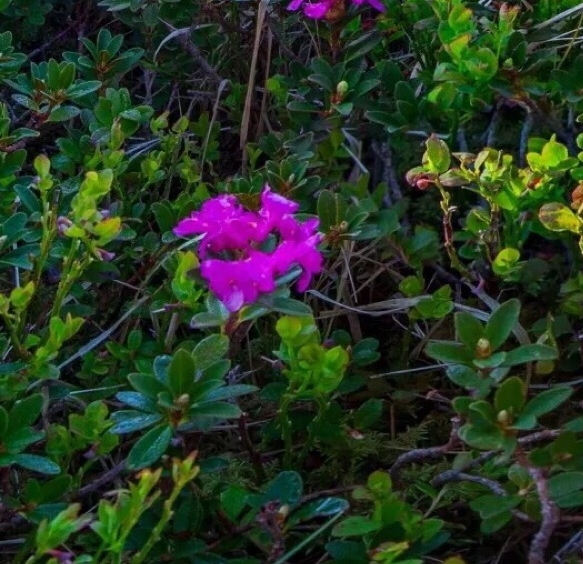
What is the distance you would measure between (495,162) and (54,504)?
822 mm

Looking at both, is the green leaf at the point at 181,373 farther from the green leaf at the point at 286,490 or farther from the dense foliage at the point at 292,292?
the green leaf at the point at 286,490

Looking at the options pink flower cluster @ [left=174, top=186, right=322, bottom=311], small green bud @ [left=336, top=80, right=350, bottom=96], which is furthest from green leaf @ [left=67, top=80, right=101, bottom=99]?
pink flower cluster @ [left=174, top=186, right=322, bottom=311]

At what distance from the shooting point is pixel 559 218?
1.37m

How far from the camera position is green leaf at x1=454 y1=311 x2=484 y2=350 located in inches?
43.8

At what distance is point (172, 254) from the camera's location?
4.75ft

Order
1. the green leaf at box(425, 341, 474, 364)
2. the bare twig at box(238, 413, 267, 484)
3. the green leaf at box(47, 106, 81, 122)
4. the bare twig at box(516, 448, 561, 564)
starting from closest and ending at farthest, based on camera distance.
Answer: the bare twig at box(516, 448, 561, 564) → the green leaf at box(425, 341, 474, 364) → the bare twig at box(238, 413, 267, 484) → the green leaf at box(47, 106, 81, 122)

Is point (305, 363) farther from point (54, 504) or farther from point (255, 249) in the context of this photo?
point (54, 504)

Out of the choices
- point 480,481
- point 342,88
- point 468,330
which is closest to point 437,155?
point 342,88

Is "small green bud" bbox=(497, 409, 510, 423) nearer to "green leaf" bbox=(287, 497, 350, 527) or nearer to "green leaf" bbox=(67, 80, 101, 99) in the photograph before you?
"green leaf" bbox=(287, 497, 350, 527)

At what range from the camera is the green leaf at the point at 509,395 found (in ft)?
3.41

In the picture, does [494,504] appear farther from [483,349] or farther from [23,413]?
[23,413]

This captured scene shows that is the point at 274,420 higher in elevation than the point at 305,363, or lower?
lower

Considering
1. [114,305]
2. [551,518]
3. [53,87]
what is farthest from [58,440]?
[53,87]

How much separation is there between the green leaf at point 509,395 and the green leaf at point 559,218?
0.40 meters
